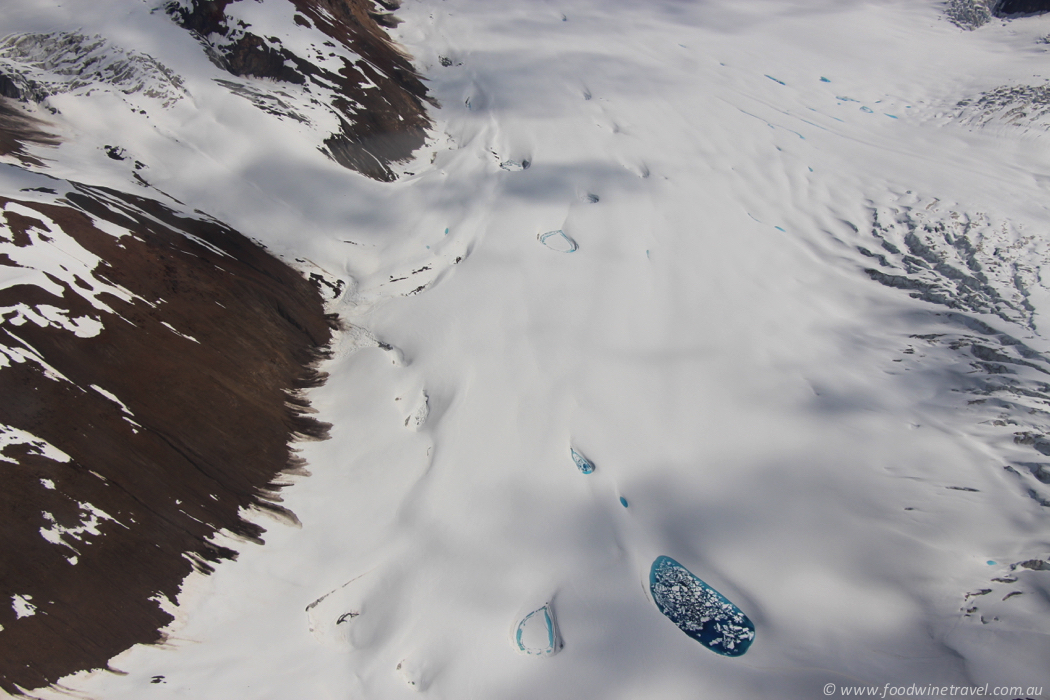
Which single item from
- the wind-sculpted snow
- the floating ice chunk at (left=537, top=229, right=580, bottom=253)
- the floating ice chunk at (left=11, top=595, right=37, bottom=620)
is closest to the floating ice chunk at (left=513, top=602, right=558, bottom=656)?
the floating ice chunk at (left=11, top=595, right=37, bottom=620)

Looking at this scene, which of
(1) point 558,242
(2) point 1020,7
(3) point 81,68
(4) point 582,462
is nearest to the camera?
(4) point 582,462

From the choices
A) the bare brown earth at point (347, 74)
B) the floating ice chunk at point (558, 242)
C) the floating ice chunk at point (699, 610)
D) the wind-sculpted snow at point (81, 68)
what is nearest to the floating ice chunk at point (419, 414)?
the floating ice chunk at point (699, 610)

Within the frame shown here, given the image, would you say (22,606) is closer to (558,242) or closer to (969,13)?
(558,242)

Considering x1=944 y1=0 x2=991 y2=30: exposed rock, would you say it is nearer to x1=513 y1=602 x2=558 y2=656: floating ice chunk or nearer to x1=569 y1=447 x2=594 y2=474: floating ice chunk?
x1=569 y1=447 x2=594 y2=474: floating ice chunk

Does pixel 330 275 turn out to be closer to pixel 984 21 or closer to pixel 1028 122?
pixel 1028 122

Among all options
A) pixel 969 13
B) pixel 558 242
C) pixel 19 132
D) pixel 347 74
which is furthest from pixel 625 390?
pixel 969 13

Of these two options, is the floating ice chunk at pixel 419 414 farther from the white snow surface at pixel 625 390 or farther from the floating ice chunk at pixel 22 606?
the floating ice chunk at pixel 22 606

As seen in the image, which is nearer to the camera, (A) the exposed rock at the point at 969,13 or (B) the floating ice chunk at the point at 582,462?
(B) the floating ice chunk at the point at 582,462
